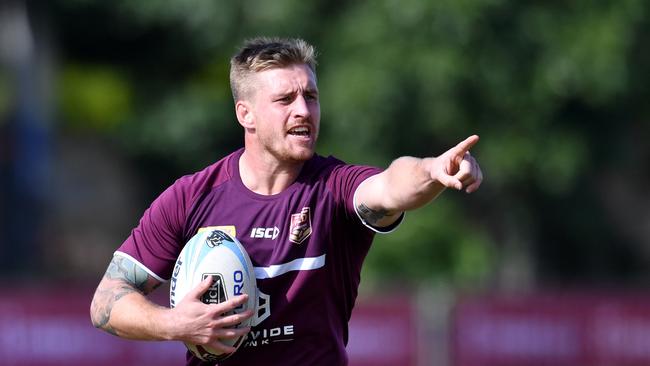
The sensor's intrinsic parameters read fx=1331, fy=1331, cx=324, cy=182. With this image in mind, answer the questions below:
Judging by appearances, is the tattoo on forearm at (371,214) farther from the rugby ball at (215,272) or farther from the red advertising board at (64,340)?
the red advertising board at (64,340)

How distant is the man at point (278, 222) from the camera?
19.2 feet

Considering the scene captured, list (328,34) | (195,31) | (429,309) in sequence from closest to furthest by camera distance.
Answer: (429,309) < (328,34) < (195,31)

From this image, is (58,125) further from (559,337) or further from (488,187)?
(559,337)

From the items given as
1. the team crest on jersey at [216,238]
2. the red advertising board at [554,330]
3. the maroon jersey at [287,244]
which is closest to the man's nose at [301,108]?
the maroon jersey at [287,244]

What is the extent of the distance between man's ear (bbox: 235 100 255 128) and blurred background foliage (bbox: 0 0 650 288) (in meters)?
12.0

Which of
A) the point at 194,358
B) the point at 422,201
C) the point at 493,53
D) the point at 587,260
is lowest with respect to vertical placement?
the point at 194,358

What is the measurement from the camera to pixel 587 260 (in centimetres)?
2394

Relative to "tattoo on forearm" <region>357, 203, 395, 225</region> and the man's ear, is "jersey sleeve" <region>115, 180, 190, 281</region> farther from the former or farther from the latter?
"tattoo on forearm" <region>357, 203, 395, 225</region>

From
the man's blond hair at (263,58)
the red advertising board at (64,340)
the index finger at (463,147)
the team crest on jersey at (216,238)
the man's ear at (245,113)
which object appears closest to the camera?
the index finger at (463,147)

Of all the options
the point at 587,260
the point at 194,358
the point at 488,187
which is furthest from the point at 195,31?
the point at 194,358

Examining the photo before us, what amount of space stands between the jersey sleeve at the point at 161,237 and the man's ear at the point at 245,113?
417 millimetres

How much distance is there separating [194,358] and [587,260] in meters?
18.7

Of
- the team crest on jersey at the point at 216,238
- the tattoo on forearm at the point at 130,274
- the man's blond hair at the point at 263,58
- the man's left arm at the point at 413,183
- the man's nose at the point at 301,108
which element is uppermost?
the man's blond hair at the point at 263,58

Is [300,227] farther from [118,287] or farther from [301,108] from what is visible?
[118,287]
